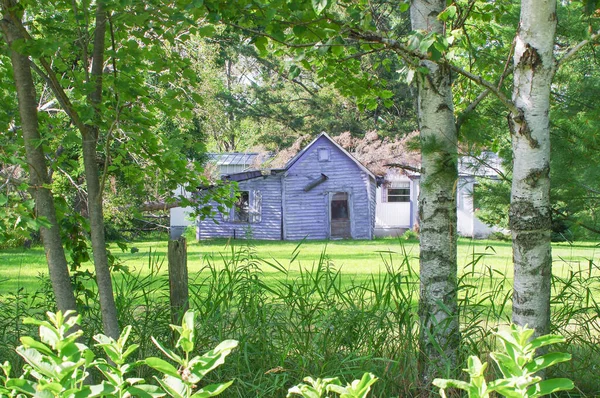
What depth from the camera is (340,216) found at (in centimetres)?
2667

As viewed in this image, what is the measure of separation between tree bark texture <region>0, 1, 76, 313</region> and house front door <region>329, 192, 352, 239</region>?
75.7ft

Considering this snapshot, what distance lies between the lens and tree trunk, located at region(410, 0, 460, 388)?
3662 millimetres

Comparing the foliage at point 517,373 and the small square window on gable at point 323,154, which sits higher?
the small square window on gable at point 323,154

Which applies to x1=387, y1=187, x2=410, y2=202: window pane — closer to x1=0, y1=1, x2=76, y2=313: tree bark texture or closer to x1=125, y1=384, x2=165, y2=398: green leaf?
x1=0, y1=1, x2=76, y2=313: tree bark texture

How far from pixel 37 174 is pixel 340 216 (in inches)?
923

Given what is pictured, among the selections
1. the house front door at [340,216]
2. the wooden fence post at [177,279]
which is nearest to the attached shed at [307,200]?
the house front door at [340,216]

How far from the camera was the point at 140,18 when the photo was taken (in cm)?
316

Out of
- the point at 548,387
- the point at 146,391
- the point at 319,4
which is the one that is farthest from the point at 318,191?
the point at 548,387

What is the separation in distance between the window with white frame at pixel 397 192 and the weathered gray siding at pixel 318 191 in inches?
198

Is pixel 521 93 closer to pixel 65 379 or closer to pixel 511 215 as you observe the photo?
pixel 511 215

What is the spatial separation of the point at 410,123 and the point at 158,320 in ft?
90.7

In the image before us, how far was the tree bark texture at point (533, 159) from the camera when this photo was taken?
2.97 m

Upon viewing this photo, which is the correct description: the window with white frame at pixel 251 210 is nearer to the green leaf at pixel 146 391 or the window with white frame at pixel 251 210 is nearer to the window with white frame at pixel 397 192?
the window with white frame at pixel 397 192

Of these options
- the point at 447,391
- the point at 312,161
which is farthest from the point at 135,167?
the point at 312,161
